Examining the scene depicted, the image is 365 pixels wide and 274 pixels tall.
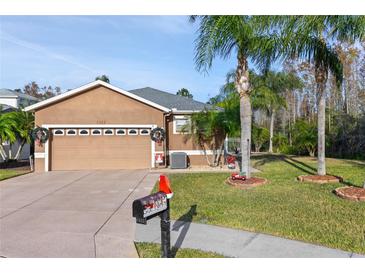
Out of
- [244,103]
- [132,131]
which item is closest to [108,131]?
[132,131]

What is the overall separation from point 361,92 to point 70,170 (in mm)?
21625

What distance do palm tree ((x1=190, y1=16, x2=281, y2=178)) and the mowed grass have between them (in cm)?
186

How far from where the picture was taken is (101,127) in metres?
15.7

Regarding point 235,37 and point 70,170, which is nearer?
point 235,37

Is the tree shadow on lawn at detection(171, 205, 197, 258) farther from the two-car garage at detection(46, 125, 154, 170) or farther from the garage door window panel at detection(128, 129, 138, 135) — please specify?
the garage door window panel at detection(128, 129, 138, 135)

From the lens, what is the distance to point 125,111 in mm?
15852

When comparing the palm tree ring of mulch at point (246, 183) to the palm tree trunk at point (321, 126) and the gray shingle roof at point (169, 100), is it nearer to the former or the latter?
the palm tree trunk at point (321, 126)

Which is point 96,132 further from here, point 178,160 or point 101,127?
point 178,160

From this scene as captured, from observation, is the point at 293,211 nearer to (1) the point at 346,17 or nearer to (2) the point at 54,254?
(2) the point at 54,254

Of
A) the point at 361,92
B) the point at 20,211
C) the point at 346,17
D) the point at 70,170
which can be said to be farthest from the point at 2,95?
the point at 361,92

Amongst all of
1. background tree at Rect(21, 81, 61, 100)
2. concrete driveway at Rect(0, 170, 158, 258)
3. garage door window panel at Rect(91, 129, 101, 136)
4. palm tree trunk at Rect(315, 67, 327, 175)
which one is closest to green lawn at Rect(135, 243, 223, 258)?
concrete driveway at Rect(0, 170, 158, 258)

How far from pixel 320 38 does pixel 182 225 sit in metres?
8.26

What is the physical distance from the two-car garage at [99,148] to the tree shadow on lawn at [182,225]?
29.7 ft

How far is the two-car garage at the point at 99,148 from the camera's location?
613 inches
